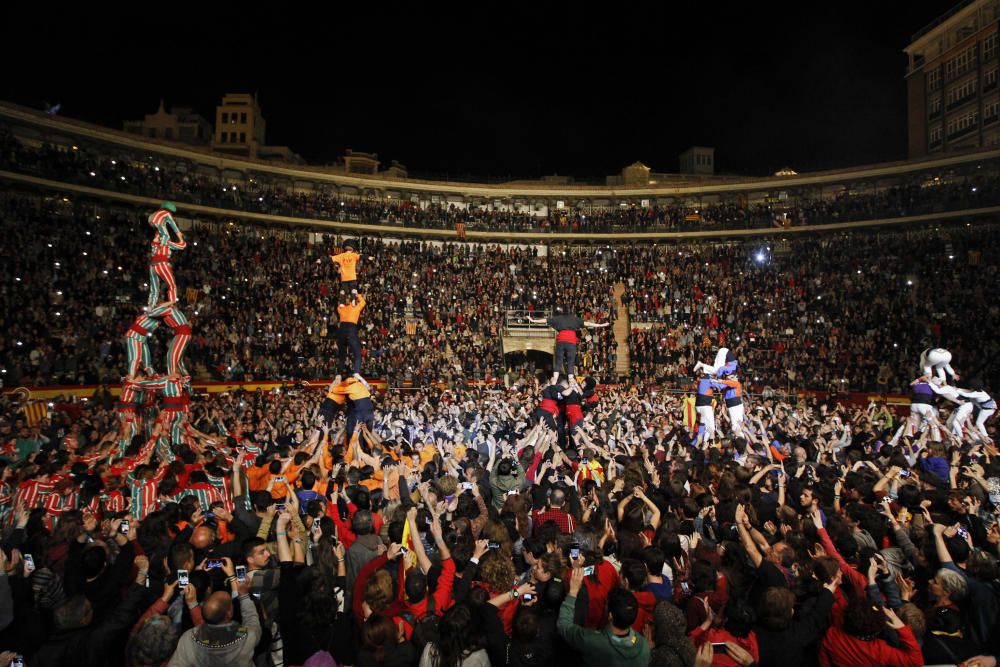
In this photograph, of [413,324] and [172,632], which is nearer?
[172,632]

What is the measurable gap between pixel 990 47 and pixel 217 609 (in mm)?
52572

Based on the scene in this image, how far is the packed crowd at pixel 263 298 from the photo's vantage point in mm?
22672

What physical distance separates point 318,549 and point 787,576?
3660 millimetres

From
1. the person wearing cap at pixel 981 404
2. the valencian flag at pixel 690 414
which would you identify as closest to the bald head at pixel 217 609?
the valencian flag at pixel 690 414

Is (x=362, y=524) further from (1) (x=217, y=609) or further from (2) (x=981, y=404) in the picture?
(2) (x=981, y=404)

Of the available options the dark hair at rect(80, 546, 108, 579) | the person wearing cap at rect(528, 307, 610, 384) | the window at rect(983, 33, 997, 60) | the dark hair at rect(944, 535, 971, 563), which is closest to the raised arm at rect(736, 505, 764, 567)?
the dark hair at rect(944, 535, 971, 563)

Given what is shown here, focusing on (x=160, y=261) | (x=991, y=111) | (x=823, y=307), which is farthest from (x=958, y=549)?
(x=991, y=111)

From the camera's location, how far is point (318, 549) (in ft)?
16.2

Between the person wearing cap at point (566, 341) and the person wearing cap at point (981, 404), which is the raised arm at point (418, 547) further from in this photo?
the person wearing cap at point (981, 404)

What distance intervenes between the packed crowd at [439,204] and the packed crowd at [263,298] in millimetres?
1673

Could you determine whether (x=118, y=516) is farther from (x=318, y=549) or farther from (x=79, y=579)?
(x=318, y=549)

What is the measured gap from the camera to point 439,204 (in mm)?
40281

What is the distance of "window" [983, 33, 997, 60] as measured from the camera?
3928 centimetres

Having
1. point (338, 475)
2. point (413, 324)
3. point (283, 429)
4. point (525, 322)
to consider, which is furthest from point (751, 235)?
point (338, 475)
